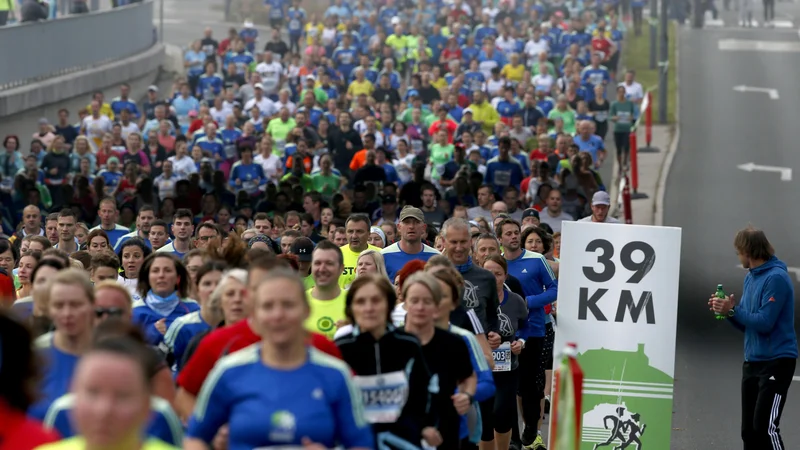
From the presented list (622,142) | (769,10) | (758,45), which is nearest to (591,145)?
(622,142)

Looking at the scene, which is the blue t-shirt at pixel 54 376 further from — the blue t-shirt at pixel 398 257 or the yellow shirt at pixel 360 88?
A: the yellow shirt at pixel 360 88

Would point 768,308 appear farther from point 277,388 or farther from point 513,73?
point 513,73

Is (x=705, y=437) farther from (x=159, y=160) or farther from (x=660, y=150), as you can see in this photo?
(x=660, y=150)

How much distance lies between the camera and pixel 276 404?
6.18 meters

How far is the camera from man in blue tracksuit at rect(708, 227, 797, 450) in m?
11.8

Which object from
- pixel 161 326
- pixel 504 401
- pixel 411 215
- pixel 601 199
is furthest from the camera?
pixel 601 199

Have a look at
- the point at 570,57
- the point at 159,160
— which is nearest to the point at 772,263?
the point at 159,160

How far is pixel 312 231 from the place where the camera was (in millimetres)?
18781

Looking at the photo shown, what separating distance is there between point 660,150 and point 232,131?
11.8 meters

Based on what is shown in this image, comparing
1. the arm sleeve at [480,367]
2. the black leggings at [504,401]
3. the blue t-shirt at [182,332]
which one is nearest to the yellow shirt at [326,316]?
the blue t-shirt at [182,332]

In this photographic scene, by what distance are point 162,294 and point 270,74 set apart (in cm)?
2499

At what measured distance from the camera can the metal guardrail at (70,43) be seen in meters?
29.5

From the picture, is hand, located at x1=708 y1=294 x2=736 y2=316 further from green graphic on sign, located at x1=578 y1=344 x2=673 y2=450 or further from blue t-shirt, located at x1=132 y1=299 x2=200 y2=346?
blue t-shirt, located at x1=132 y1=299 x2=200 y2=346

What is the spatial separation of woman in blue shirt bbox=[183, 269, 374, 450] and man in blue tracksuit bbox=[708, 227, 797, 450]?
6053 mm
